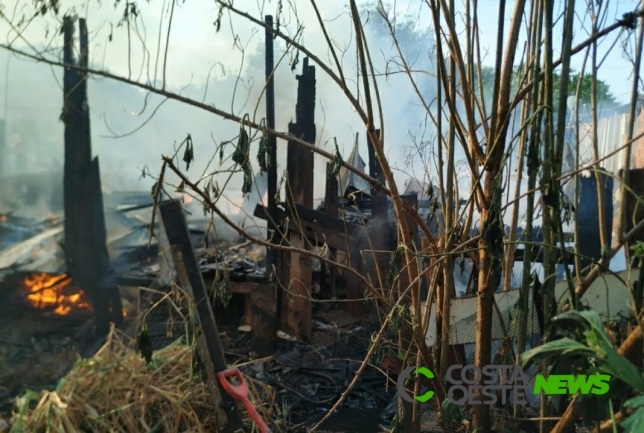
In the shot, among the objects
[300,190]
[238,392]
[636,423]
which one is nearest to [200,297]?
[238,392]

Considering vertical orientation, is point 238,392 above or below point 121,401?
above

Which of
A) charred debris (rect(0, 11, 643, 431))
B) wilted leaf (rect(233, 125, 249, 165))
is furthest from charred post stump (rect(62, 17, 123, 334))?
wilted leaf (rect(233, 125, 249, 165))

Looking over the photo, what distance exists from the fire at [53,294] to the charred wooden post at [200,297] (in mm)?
5531

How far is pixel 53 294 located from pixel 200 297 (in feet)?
18.6

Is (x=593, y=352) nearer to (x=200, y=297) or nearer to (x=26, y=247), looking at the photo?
(x=200, y=297)

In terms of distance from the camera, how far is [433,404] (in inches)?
128

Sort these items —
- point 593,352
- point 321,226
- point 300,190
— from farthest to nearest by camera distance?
point 300,190 → point 321,226 → point 593,352

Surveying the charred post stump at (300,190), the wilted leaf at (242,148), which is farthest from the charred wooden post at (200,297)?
the charred post stump at (300,190)

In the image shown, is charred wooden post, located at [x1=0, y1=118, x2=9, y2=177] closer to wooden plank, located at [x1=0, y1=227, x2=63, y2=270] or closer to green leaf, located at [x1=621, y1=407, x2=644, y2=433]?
wooden plank, located at [x1=0, y1=227, x2=63, y2=270]

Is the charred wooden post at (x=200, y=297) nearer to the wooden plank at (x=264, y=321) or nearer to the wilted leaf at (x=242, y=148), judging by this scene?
the wilted leaf at (x=242, y=148)

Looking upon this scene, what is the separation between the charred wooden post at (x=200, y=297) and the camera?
2.89 m

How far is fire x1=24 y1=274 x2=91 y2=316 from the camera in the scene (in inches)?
291

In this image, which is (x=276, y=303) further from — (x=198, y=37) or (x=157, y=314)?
(x=198, y=37)

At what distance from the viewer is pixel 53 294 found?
7.48 meters
